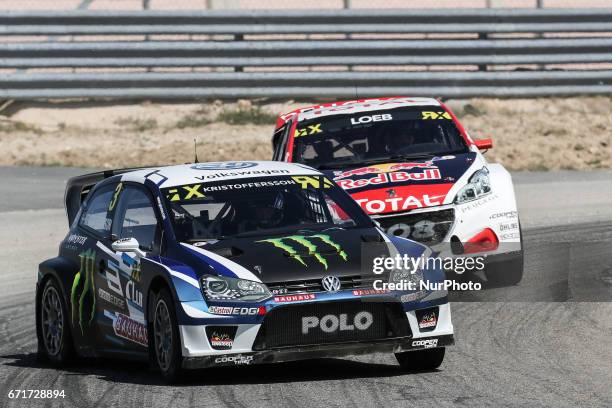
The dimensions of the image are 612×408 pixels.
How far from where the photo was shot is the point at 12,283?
14.4 metres

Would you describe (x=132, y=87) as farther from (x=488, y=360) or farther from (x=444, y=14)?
(x=488, y=360)

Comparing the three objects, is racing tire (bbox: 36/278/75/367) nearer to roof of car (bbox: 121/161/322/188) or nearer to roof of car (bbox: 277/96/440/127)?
roof of car (bbox: 121/161/322/188)

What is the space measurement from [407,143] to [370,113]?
0.65m

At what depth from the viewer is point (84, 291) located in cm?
971

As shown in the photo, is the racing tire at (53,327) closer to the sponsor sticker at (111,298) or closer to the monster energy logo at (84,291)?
the monster energy logo at (84,291)

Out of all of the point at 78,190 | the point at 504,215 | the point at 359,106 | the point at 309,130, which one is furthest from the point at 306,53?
the point at 78,190

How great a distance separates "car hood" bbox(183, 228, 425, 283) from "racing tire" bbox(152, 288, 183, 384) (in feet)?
1.12

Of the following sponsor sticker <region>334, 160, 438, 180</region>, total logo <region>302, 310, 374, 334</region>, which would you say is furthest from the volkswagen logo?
sponsor sticker <region>334, 160, 438, 180</region>

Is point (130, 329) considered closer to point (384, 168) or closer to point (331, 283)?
point (331, 283)


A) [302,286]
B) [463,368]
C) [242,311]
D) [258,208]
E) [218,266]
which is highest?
[258,208]

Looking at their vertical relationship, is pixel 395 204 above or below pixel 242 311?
below

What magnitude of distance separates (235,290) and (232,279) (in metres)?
0.07

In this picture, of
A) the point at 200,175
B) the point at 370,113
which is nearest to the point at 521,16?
the point at 370,113

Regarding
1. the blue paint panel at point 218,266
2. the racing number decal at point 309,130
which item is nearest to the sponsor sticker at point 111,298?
the blue paint panel at point 218,266
